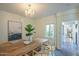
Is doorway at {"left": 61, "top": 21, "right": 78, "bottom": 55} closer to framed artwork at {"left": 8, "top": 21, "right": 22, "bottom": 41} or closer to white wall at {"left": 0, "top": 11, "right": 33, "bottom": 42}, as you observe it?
white wall at {"left": 0, "top": 11, "right": 33, "bottom": 42}

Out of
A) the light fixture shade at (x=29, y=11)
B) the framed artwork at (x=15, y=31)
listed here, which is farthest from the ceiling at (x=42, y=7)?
the framed artwork at (x=15, y=31)

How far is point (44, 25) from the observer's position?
2160 millimetres

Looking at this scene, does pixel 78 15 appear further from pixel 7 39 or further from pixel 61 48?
pixel 7 39

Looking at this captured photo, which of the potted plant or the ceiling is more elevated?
the ceiling

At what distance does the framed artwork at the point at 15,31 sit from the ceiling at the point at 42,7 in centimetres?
19

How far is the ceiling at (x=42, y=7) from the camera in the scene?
2.07 m

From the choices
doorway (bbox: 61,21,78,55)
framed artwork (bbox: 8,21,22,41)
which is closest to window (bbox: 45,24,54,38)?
doorway (bbox: 61,21,78,55)

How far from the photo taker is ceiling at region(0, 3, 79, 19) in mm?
2074

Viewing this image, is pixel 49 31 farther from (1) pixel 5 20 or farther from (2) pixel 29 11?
(1) pixel 5 20

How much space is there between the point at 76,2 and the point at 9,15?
1.13 m

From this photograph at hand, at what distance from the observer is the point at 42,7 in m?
2.10

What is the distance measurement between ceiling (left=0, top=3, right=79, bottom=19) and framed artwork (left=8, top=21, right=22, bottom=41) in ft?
0.62

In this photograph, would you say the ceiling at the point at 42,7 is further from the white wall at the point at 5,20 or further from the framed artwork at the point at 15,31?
the framed artwork at the point at 15,31

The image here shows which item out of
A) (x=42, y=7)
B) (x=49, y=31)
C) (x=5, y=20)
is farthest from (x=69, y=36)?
(x=5, y=20)
